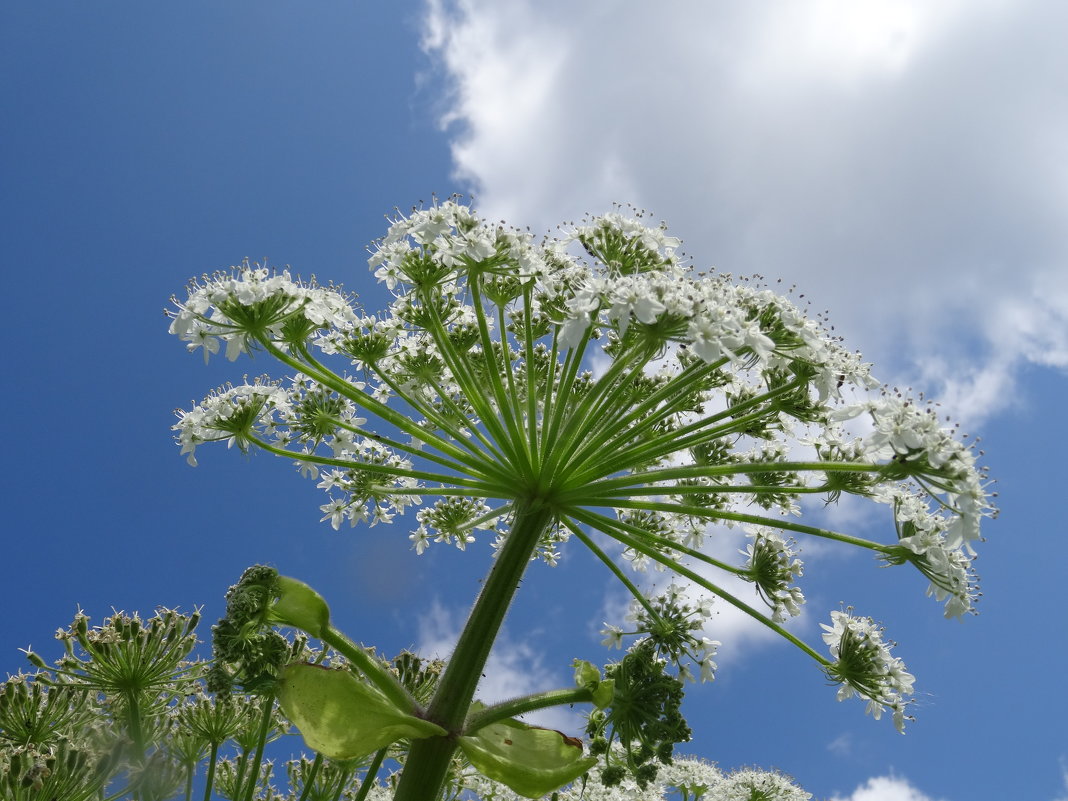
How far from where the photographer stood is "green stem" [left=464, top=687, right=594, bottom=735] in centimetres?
503

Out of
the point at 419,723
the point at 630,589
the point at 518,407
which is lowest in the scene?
the point at 419,723

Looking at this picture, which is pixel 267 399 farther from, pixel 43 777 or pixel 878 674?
pixel 878 674

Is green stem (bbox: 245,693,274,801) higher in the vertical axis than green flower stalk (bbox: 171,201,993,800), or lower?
lower

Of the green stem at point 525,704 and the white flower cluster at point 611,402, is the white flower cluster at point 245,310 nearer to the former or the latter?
the white flower cluster at point 611,402

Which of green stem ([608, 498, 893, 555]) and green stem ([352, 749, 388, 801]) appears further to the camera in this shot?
green stem ([608, 498, 893, 555])

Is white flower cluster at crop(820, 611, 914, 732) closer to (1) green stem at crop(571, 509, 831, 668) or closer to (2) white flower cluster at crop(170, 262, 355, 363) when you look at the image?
(1) green stem at crop(571, 509, 831, 668)

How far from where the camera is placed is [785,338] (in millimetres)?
6340

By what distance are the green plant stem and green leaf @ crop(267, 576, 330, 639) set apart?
84 centimetres

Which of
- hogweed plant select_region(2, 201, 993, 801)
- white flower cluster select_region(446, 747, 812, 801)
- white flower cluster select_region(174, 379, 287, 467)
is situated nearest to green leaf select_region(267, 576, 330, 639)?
hogweed plant select_region(2, 201, 993, 801)

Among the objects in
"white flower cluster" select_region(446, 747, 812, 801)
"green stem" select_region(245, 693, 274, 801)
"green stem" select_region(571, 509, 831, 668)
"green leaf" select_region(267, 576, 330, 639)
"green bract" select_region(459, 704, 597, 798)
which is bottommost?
"green stem" select_region(245, 693, 274, 801)

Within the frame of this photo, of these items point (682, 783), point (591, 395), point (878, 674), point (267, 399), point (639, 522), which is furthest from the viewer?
point (682, 783)

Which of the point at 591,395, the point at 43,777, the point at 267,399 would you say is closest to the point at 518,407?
the point at 591,395

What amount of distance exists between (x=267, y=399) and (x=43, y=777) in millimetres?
3321

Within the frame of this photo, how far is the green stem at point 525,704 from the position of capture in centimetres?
503
